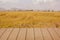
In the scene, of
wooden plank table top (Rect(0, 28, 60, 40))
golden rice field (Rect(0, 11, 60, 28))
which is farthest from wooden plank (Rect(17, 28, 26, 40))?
golden rice field (Rect(0, 11, 60, 28))

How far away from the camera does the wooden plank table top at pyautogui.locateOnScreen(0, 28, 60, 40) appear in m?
2.26

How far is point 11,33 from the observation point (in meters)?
2.48

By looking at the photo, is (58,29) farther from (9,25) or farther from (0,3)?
(0,3)

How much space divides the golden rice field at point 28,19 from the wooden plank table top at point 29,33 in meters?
0.11

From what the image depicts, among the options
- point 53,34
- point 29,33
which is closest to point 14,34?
point 29,33

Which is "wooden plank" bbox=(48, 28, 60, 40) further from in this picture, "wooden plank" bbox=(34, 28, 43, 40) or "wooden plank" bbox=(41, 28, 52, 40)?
"wooden plank" bbox=(34, 28, 43, 40)

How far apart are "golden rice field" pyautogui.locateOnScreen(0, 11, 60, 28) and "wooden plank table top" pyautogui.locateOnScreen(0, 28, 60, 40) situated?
0.37ft

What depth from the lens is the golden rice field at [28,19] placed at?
256 centimetres

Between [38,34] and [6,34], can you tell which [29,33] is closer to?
[38,34]

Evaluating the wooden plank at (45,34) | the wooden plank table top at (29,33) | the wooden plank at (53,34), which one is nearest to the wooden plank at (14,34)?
the wooden plank table top at (29,33)

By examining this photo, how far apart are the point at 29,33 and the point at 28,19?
222mm

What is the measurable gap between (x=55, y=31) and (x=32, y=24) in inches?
14.7

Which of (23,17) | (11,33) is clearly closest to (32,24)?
(23,17)

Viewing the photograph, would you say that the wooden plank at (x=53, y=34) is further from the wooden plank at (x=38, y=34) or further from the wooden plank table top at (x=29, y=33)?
the wooden plank at (x=38, y=34)
